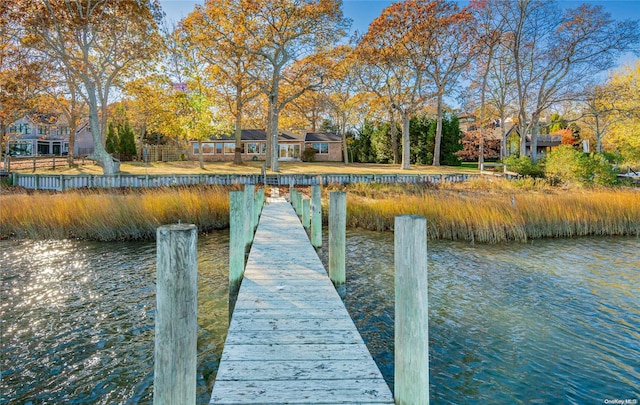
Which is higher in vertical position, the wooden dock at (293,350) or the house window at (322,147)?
the house window at (322,147)

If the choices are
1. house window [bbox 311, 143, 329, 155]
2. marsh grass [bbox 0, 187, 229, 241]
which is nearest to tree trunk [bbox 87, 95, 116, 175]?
marsh grass [bbox 0, 187, 229, 241]

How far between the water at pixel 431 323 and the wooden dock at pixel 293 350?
0.92 metres

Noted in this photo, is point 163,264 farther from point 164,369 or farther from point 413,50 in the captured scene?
point 413,50

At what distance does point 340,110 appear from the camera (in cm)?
3528

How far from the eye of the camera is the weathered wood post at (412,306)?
2.50 m

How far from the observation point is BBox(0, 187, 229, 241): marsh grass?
36.8 feet

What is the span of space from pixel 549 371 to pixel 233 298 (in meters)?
4.02

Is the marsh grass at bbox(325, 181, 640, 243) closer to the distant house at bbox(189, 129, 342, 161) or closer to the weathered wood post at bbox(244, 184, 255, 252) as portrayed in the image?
the weathered wood post at bbox(244, 184, 255, 252)

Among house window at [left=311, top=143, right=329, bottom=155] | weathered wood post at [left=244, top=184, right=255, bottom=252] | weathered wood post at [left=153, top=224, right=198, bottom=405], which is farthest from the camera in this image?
house window at [left=311, top=143, right=329, bottom=155]

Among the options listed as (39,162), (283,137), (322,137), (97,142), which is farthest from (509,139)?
(39,162)

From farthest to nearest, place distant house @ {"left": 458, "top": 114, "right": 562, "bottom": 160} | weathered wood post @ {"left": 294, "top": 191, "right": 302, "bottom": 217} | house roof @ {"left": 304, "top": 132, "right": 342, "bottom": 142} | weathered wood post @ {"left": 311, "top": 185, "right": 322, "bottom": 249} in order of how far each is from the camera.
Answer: house roof @ {"left": 304, "top": 132, "right": 342, "bottom": 142}, distant house @ {"left": 458, "top": 114, "right": 562, "bottom": 160}, weathered wood post @ {"left": 294, "top": 191, "right": 302, "bottom": 217}, weathered wood post @ {"left": 311, "top": 185, "right": 322, "bottom": 249}

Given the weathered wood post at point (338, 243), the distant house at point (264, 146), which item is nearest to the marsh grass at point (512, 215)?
the weathered wood post at point (338, 243)

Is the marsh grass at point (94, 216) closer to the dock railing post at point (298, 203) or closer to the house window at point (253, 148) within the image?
the dock railing post at point (298, 203)

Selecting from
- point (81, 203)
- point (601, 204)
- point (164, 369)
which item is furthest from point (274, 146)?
point (164, 369)
